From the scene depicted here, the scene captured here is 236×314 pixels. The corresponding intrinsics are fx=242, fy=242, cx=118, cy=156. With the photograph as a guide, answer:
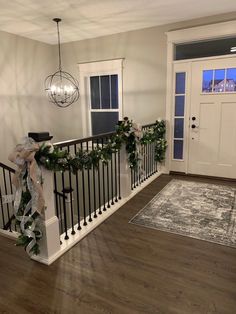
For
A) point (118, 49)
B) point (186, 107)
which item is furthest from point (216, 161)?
point (118, 49)

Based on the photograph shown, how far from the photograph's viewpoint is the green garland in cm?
204

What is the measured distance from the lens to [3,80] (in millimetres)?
4688

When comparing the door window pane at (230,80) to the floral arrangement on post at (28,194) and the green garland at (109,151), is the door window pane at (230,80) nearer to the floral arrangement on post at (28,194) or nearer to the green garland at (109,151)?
the green garland at (109,151)

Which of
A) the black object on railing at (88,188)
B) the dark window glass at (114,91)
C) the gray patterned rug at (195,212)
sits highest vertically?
the dark window glass at (114,91)

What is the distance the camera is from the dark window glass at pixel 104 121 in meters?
5.49

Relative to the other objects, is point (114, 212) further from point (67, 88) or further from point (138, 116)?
point (67, 88)

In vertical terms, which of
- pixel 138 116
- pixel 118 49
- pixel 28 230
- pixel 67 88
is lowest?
pixel 28 230

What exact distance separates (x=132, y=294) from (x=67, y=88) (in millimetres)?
4553

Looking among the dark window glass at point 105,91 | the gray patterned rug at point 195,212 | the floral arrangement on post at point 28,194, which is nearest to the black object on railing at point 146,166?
the gray patterned rug at point 195,212

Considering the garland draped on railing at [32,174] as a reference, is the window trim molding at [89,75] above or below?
above

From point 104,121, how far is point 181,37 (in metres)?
2.36

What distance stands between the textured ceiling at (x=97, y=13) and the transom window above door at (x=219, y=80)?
912mm

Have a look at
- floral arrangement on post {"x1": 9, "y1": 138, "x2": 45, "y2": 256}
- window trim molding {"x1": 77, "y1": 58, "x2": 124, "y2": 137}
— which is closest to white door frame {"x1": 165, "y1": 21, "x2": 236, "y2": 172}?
window trim molding {"x1": 77, "y1": 58, "x2": 124, "y2": 137}

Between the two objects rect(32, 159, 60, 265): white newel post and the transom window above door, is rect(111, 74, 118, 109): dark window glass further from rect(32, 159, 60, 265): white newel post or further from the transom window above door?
rect(32, 159, 60, 265): white newel post
